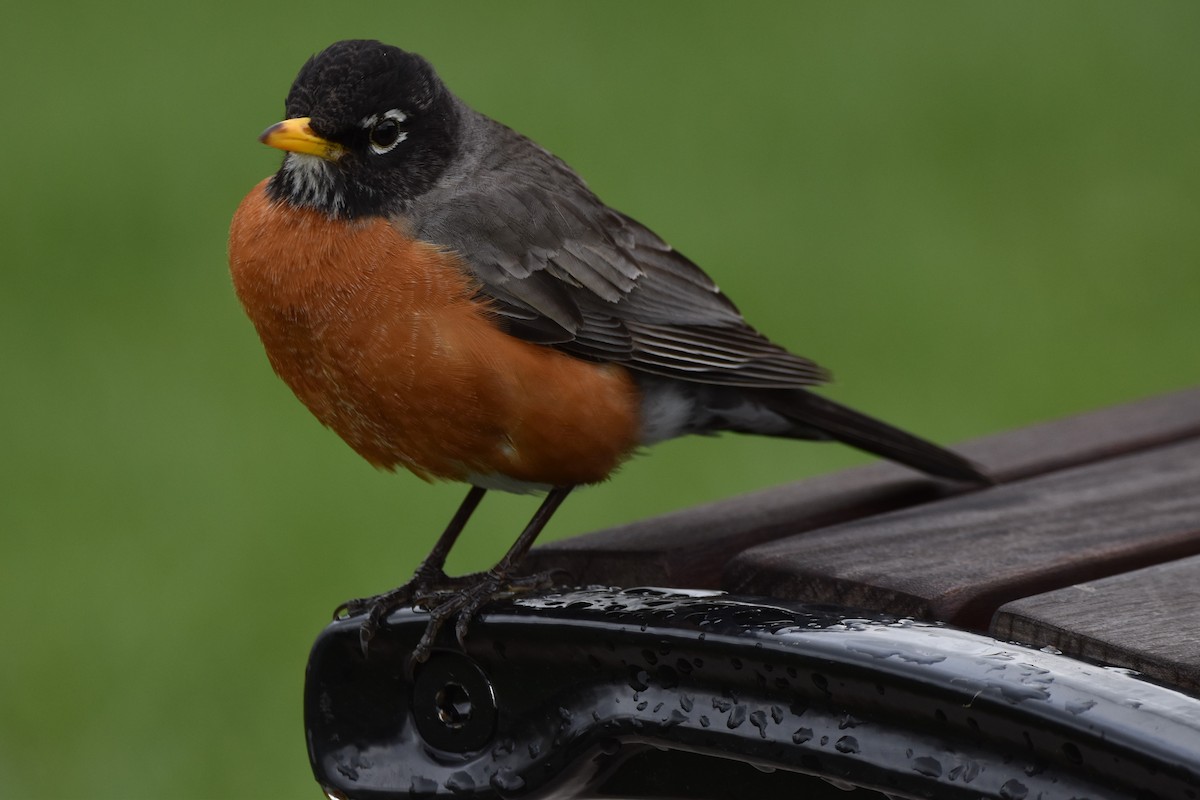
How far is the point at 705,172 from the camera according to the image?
8680 mm

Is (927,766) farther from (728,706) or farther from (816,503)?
(816,503)

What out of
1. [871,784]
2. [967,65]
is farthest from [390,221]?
[967,65]

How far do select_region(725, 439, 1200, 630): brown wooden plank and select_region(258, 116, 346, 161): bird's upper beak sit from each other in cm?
113

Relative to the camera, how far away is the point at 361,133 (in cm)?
336

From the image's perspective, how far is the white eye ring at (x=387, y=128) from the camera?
337 cm

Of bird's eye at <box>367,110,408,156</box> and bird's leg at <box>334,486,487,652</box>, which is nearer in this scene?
bird's leg at <box>334,486,487,652</box>

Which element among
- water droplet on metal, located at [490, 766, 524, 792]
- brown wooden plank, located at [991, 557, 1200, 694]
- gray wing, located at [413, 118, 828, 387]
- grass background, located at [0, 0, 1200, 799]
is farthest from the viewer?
grass background, located at [0, 0, 1200, 799]

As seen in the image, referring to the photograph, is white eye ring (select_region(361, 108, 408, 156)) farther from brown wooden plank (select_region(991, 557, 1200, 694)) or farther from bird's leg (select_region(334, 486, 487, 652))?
brown wooden plank (select_region(991, 557, 1200, 694))

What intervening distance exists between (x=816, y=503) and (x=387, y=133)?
1.08 metres

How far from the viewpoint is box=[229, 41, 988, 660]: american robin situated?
310 cm

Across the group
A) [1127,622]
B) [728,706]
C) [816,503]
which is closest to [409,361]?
[816,503]

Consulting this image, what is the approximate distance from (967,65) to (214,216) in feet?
13.6

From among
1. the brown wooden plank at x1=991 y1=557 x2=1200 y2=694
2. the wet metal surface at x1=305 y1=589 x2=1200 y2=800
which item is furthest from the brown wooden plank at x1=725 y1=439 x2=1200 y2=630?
the wet metal surface at x1=305 y1=589 x2=1200 y2=800

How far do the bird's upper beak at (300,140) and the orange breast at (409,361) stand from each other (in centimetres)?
12
